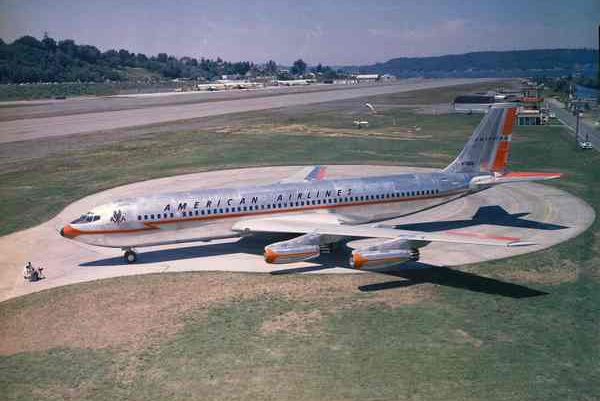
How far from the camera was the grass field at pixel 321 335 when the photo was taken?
1933cm

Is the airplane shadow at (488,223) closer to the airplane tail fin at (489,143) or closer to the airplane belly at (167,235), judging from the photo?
the airplane tail fin at (489,143)

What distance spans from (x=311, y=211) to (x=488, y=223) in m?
16.3

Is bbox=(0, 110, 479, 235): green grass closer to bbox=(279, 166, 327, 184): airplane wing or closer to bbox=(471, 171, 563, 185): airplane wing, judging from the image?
bbox=(279, 166, 327, 184): airplane wing

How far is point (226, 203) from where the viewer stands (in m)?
34.2

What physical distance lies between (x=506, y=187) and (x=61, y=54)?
3369 inches

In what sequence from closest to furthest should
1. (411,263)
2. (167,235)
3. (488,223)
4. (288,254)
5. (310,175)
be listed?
(288,254)
(411,263)
(167,235)
(488,223)
(310,175)

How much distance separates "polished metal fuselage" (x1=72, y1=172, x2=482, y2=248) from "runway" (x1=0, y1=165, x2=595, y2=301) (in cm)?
208

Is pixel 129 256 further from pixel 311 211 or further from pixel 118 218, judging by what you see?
pixel 311 211

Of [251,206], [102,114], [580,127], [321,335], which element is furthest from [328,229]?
[102,114]

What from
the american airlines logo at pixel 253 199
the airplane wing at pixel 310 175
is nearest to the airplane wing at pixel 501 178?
the american airlines logo at pixel 253 199

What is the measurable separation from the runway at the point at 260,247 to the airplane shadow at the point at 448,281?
1444 millimetres

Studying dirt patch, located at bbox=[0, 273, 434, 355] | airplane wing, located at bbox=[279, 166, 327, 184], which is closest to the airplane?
dirt patch, located at bbox=[0, 273, 434, 355]

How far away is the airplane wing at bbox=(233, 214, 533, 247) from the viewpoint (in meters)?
28.2

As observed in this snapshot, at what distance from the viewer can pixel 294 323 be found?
81.2 ft
